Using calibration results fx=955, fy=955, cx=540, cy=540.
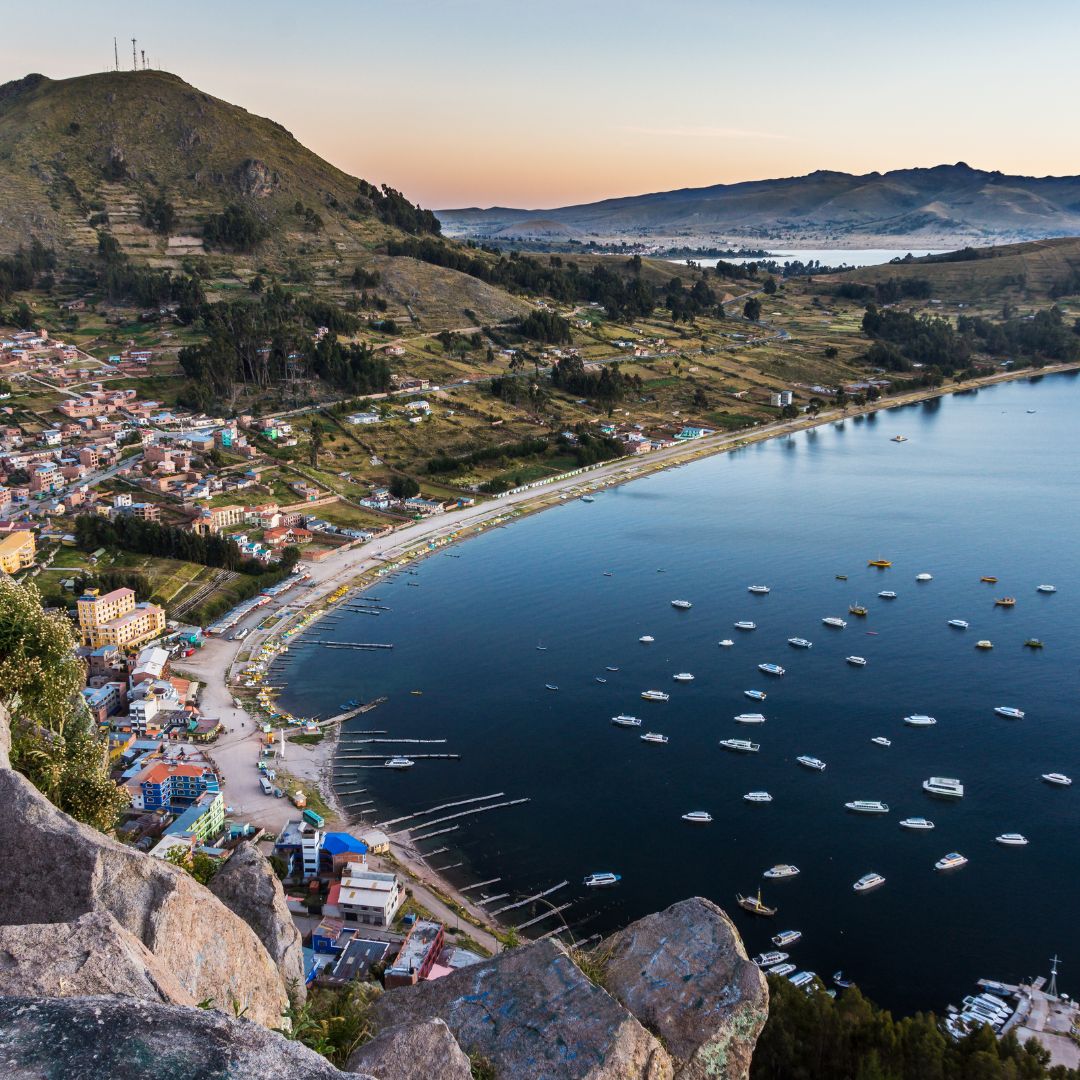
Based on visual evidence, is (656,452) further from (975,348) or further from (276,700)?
(975,348)

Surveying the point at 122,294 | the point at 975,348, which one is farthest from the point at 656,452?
the point at 975,348

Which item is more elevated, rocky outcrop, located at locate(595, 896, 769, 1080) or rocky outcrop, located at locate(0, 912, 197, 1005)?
rocky outcrop, located at locate(0, 912, 197, 1005)

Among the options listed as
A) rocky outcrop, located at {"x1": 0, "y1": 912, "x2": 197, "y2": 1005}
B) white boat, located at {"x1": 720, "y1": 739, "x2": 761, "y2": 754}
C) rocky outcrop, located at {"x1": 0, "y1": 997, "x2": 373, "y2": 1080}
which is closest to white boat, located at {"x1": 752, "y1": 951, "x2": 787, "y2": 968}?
white boat, located at {"x1": 720, "y1": 739, "x2": 761, "y2": 754}

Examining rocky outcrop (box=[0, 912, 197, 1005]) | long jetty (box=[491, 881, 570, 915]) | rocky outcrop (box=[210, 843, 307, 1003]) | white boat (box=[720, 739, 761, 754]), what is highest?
rocky outcrop (box=[0, 912, 197, 1005])

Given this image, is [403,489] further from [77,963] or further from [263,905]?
[77,963]

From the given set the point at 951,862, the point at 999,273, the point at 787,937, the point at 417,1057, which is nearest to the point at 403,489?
the point at 951,862

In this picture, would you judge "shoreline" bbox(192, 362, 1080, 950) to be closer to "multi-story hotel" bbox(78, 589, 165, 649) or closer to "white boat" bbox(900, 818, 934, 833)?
"multi-story hotel" bbox(78, 589, 165, 649)
